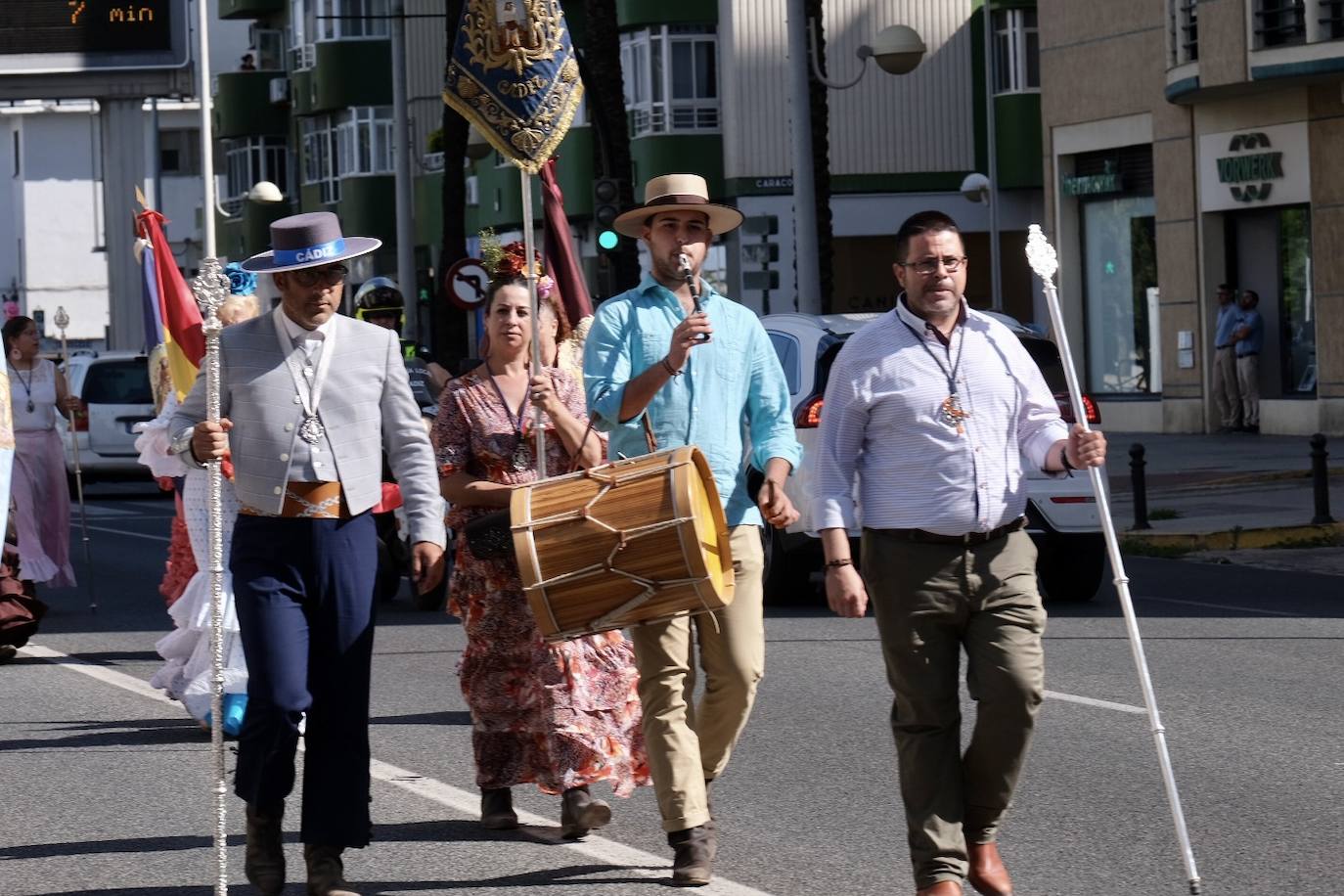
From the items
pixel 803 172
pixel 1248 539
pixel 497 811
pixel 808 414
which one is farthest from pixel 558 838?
pixel 803 172

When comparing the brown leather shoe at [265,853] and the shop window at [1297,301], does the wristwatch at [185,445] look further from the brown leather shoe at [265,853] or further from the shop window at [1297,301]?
the shop window at [1297,301]

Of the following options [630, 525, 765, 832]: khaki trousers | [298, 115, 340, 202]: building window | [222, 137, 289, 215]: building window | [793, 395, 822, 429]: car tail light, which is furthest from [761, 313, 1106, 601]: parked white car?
[222, 137, 289, 215]: building window

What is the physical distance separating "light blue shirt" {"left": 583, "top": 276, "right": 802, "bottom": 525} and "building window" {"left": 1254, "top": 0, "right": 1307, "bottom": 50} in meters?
23.1

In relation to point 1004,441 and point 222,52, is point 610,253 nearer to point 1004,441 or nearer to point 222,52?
point 1004,441

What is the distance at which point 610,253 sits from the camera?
79.6ft

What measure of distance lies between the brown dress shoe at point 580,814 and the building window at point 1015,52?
37150 mm

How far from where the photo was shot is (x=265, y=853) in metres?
6.83

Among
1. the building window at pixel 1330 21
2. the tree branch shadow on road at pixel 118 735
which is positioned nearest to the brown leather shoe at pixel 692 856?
the tree branch shadow on road at pixel 118 735

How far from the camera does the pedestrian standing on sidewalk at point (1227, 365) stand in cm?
3092

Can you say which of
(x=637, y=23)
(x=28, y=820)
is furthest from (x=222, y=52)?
(x=28, y=820)

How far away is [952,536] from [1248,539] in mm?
12417

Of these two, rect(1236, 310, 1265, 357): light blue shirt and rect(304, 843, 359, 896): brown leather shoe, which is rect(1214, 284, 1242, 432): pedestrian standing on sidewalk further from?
rect(304, 843, 359, 896): brown leather shoe

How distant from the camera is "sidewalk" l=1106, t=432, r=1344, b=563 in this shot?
18.2 m

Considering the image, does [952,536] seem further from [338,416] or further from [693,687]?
[338,416]
